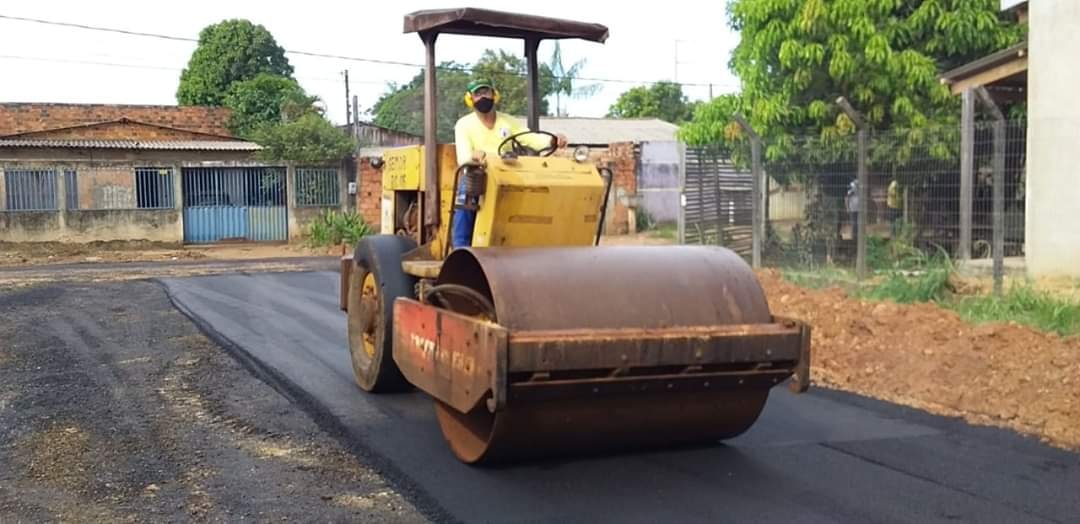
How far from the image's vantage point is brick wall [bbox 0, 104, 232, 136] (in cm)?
3403

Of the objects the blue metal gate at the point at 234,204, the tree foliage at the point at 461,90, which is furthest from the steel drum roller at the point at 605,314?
the tree foliage at the point at 461,90

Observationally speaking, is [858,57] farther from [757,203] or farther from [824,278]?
[824,278]

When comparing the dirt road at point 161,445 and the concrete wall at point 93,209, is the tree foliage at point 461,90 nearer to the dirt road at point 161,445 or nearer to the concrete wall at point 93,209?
the concrete wall at point 93,209

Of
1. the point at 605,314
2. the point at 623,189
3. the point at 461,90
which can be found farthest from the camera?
the point at 461,90

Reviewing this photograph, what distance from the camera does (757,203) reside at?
15.3 m

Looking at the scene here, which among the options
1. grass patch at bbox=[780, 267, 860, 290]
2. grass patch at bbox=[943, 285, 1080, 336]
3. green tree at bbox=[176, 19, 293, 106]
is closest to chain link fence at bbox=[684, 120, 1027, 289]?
grass patch at bbox=[780, 267, 860, 290]

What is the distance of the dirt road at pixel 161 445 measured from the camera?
5328 millimetres

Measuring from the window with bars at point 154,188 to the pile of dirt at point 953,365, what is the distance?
20.6 m

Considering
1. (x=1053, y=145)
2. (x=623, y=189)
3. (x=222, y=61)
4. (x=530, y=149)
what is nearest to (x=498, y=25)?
(x=530, y=149)

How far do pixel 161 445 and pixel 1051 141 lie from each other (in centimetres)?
1014

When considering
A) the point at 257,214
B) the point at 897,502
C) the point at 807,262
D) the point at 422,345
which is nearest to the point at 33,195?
the point at 257,214

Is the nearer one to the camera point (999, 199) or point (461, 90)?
point (999, 199)

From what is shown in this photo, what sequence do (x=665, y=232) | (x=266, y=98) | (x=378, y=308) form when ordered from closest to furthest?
(x=378, y=308), (x=665, y=232), (x=266, y=98)

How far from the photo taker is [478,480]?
5633mm
